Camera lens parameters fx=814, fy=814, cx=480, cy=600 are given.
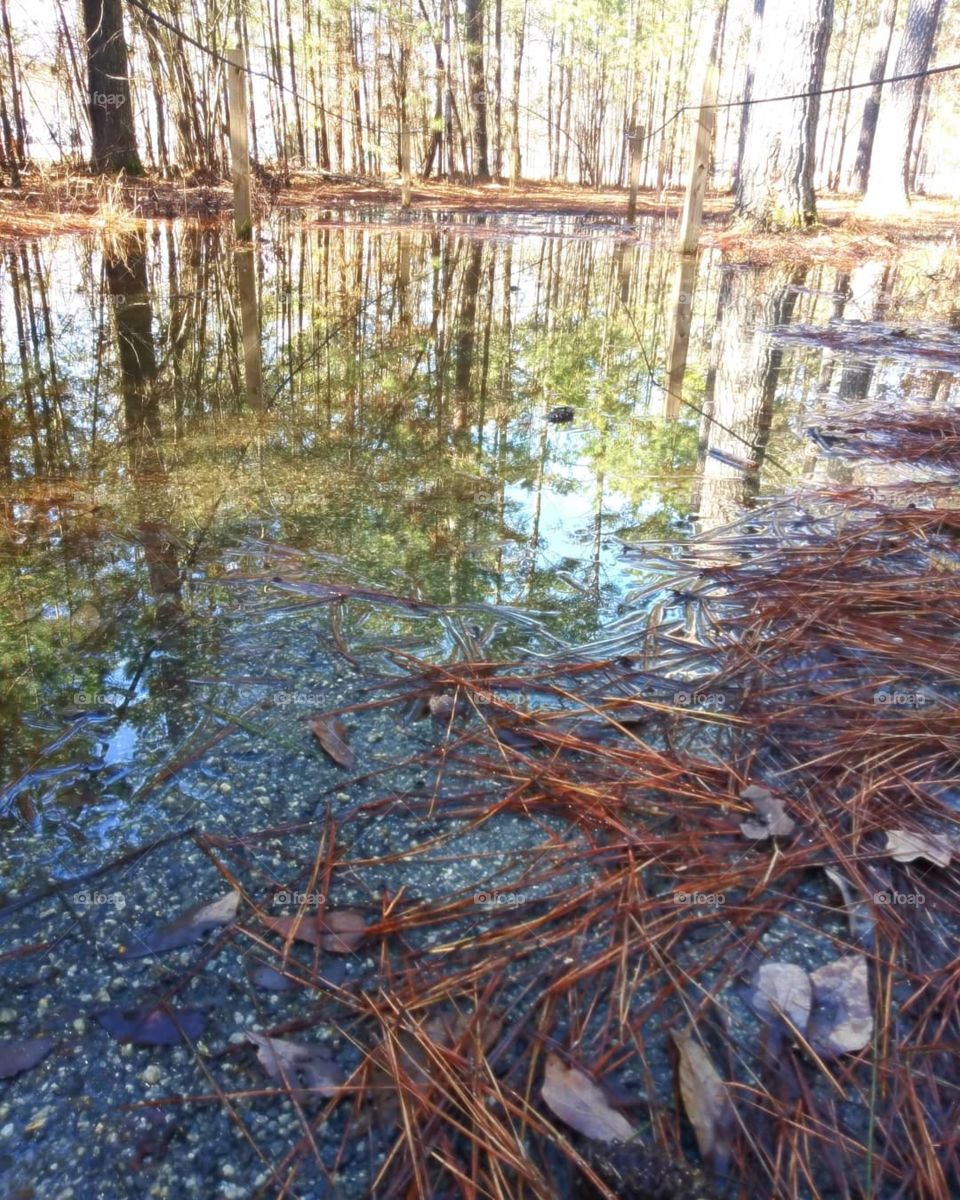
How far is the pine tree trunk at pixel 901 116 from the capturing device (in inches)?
566

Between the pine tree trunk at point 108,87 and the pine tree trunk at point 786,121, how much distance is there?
8596 mm

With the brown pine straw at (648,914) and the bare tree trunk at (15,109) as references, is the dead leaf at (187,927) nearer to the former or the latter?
the brown pine straw at (648,914)

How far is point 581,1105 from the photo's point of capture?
999 mm

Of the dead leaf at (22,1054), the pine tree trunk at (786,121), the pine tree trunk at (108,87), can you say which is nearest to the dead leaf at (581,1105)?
the dead leaf at (22,1054)

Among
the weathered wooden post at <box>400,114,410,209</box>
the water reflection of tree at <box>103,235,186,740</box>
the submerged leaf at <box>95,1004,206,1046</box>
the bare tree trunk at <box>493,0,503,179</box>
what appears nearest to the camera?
the submerged leaf at <box>95,1004,206,1046</box>

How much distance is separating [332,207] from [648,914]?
14.8m

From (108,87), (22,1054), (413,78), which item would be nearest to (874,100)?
(413,78)

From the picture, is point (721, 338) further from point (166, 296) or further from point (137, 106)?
point (137, 106)

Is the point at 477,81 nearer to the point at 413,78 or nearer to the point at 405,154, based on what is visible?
the point at 413,78

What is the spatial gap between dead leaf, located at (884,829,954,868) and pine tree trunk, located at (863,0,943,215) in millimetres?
16882

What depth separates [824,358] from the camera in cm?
521

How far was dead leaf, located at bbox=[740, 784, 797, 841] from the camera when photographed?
1412 millimetres

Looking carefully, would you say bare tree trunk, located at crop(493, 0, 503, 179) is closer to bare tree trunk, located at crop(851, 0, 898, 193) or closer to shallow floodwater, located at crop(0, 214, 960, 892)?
bare tree trunk, located at crop(851, 0, 898, 193)

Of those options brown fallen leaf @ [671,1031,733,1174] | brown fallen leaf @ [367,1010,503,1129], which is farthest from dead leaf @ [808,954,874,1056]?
brown fallen leaf @ [367,1010,503,1129]
